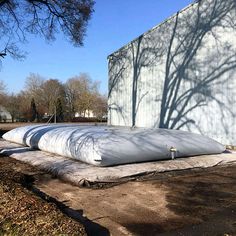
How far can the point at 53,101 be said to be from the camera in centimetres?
5706

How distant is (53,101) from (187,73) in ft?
149

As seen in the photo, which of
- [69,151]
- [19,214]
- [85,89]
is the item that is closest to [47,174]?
[69,151]

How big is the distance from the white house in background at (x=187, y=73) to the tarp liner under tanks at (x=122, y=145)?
256cm

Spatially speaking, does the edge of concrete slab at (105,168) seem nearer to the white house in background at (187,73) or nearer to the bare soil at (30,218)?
the bare soil at (30,218)

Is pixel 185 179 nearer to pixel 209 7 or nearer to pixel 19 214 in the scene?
pixel 19 214

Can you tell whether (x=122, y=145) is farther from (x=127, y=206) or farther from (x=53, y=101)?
(x=53, y=101)

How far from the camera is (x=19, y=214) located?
13.8 ft

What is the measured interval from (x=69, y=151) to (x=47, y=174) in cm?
121

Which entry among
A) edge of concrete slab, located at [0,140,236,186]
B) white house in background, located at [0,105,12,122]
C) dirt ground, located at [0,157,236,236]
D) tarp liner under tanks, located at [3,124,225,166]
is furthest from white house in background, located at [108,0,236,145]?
white house in background, located at [0,105,12,122]

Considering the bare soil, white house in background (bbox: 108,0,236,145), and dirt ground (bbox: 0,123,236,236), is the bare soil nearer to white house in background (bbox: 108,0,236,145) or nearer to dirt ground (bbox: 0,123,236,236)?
dirt ground (bbox: 0,123,236,236)

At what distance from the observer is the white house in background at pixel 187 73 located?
11.6m

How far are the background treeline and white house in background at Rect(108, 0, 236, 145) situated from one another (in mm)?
37208

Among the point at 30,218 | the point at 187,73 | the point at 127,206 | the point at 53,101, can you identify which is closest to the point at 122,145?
the point at 127,206

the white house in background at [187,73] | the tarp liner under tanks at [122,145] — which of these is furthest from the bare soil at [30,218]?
the white house in background at [187,73]
